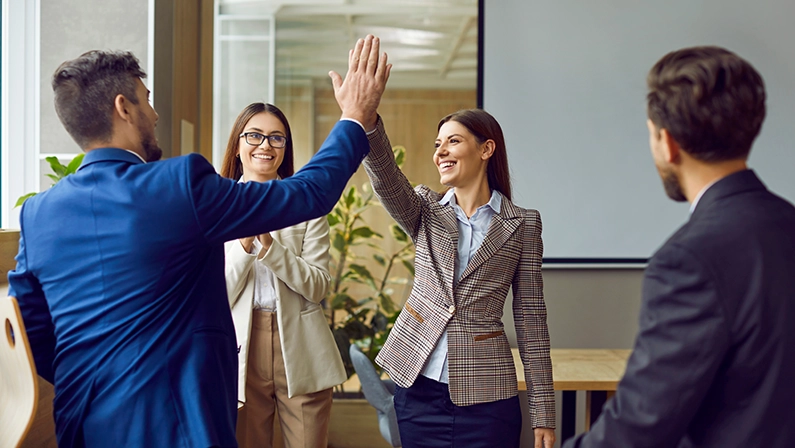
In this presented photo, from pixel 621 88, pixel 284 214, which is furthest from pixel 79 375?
pixel 621 88

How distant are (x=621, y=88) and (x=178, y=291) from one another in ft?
9.43

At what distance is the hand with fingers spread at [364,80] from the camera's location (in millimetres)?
1396

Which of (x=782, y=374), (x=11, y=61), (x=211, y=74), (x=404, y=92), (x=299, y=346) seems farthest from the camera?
(x=404, y=92)

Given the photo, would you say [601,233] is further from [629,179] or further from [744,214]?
[744,214]

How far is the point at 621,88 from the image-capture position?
344 cm

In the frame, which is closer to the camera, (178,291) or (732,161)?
(732,161)

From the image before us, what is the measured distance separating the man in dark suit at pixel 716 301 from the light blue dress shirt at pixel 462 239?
778 millimetres

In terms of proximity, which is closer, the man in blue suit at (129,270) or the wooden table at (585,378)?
the man in blue suit at (129,270)

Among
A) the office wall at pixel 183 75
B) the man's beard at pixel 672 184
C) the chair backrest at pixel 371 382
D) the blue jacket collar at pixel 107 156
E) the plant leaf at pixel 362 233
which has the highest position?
the office wall at pixel 183 75

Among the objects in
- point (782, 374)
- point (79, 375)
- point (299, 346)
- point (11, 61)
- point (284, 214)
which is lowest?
point (299, 346)

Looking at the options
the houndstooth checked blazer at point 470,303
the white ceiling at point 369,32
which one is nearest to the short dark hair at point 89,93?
the houndstooth checked blazer at point 470,303

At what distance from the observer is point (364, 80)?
55.0 inches

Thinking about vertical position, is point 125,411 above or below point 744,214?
below

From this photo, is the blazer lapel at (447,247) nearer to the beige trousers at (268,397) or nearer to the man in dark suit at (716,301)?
the beige trousers at (268,397)
